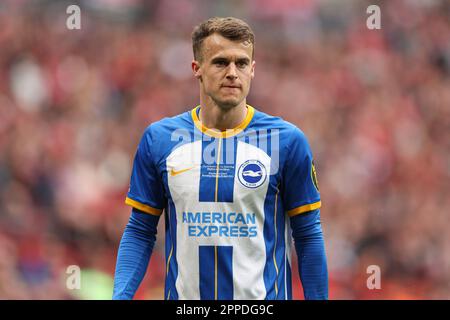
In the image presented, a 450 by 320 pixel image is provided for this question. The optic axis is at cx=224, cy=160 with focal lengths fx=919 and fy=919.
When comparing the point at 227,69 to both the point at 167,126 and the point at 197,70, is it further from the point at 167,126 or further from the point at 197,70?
the point at 167,126

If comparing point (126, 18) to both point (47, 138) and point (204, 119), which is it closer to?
point (47, 138)

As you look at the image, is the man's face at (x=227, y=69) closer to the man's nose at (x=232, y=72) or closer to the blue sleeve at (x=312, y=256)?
the man's nose at (x=232, y=72)

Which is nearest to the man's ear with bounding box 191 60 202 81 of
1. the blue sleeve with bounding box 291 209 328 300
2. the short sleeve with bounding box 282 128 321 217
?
the short sleeve with bounding box 282 128 321 217

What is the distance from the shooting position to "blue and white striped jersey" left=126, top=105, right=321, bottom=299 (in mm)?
4016

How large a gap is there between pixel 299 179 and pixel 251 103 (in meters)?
6.69

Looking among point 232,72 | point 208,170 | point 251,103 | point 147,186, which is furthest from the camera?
point 251,103

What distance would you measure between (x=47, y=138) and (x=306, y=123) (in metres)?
2.93

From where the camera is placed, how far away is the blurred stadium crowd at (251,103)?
28.4 ft

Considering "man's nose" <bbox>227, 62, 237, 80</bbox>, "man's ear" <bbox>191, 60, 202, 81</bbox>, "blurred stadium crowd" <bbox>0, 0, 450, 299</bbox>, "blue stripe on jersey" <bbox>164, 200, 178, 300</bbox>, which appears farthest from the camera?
"blurred stadium crowd" <bbox>0, 0, 450, 299</bbox>

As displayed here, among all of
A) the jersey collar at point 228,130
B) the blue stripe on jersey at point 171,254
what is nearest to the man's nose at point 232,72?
the jersey collar at point 228,130

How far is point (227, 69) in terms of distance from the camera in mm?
4035

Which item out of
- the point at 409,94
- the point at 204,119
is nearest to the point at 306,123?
the point at 409,94

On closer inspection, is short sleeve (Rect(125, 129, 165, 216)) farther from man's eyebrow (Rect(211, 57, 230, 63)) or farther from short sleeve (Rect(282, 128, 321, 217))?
short sleeve (Rect(282, 128, 321, 217))

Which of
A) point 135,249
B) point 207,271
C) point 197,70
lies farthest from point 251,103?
point 207,271
